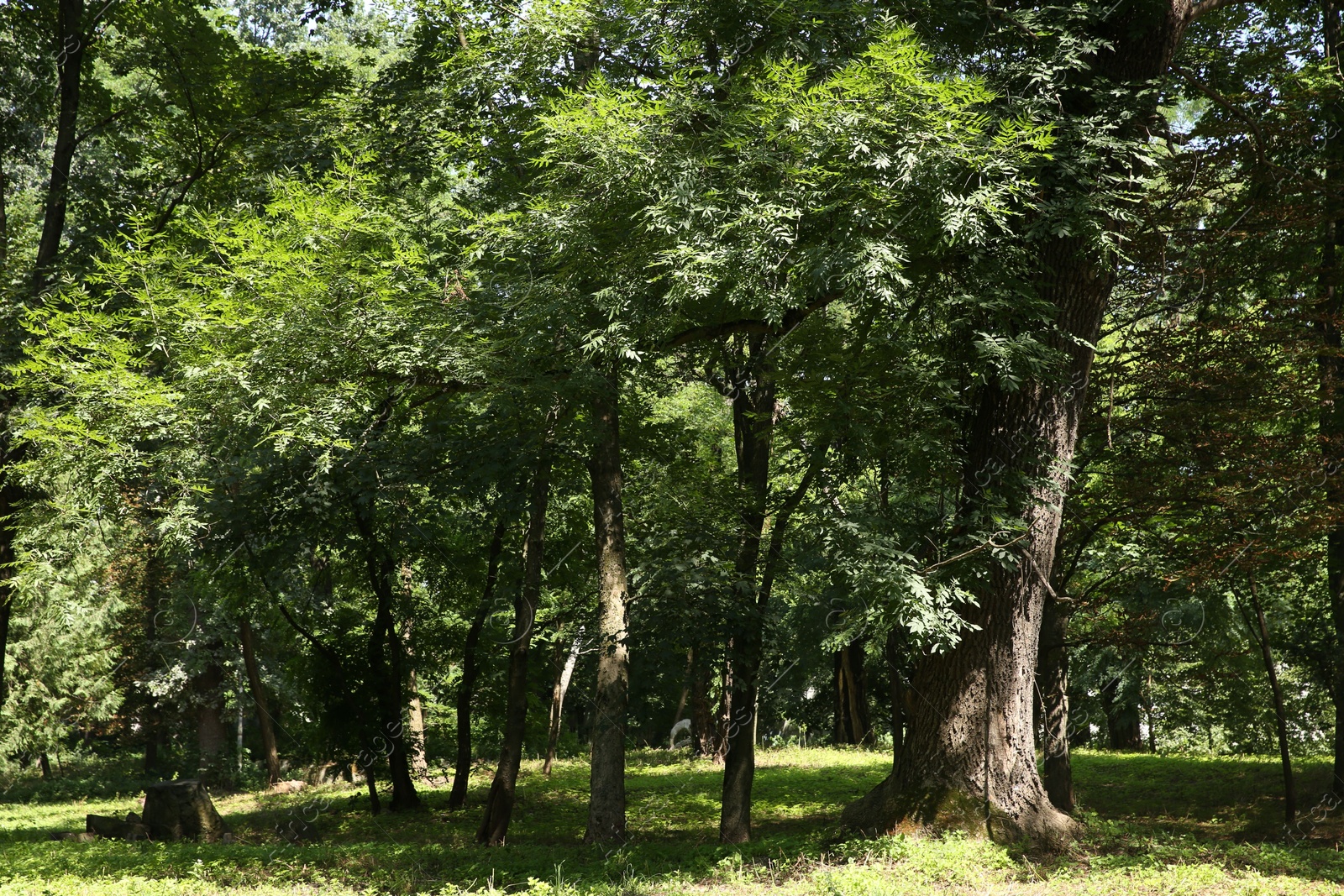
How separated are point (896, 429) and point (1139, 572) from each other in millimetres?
4361

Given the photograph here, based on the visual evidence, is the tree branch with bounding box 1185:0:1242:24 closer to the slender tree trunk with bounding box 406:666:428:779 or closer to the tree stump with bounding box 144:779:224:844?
the slender tree trunk with bounding box 406:666:428:779

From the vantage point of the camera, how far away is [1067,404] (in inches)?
308

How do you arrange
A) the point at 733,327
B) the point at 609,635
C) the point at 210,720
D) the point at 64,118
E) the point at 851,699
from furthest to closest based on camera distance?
1. the point at 210,720
2. the point at 851,699
3. the point at 64,118
4. the point at 609,635
5. the point at 733,327

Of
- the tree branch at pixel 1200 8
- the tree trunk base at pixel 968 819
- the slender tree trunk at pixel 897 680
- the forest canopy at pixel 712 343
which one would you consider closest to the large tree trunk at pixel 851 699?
the forest canopy at pixel 712 343

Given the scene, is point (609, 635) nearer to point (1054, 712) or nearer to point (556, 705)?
point (1054, 712)

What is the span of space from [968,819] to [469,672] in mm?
7585

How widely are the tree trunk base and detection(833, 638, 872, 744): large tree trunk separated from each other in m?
13.0

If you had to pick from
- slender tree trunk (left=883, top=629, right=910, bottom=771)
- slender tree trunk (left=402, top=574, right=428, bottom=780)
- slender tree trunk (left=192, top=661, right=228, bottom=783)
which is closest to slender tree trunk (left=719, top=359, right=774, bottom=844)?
slender tree trunk (left=883, top=629, right=910, bottom=771)

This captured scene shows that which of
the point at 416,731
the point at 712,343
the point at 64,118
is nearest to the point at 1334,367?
the point at 712,343

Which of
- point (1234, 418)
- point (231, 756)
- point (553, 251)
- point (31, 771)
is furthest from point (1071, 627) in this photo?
point (31, 771)

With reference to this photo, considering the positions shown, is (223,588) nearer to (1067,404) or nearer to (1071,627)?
(1067,404)

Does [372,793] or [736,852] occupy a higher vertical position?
[736,852]

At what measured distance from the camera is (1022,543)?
7.55 m

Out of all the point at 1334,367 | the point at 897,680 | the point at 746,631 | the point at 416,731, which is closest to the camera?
the point at 1334,367
